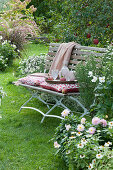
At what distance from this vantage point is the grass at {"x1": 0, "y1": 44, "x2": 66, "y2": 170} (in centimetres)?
273

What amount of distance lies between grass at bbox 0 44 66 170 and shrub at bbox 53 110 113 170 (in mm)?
268

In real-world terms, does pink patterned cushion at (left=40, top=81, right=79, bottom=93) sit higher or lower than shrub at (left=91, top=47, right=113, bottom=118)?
lower

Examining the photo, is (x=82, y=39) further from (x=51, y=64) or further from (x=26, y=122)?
(x=26, y=122)

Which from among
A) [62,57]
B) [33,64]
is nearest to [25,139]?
[62,57]

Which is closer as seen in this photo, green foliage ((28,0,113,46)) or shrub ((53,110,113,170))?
shrub ((53,110,113,170))

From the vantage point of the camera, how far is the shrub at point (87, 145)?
1965mm

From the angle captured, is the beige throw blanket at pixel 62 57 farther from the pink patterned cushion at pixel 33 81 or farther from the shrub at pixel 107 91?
the shrub at pixel 107 91

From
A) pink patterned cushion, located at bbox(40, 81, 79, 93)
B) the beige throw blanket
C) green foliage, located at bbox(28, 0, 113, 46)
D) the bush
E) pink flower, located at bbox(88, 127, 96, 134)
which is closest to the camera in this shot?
pink flower, located at bbox(88, 127, 96, 134)

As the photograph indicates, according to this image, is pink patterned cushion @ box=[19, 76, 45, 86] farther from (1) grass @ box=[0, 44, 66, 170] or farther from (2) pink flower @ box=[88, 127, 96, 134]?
(2) pink flower @ box=[88, 127, 96, 134]

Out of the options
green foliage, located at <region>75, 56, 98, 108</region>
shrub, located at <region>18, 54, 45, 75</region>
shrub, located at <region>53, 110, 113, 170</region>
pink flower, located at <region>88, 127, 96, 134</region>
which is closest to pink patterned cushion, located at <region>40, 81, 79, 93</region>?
green foliage, located at <region>75, 56, 98, 108</region>

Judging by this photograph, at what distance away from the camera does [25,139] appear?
3268 millimetres

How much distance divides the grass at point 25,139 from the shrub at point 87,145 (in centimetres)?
27

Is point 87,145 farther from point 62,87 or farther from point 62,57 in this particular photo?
point 62,57

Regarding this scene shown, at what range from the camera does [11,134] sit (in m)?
Answer: 3.40
